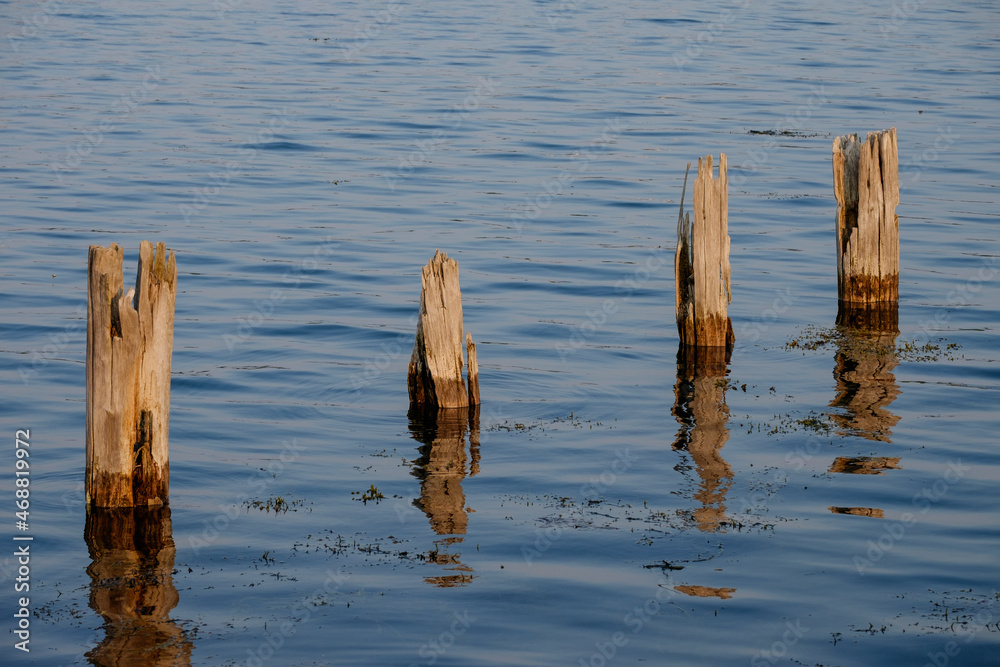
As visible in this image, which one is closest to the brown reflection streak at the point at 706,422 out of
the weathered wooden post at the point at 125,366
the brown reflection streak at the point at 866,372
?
the brown reflection streak at the point at 866,372

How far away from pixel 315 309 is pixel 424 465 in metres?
7.89

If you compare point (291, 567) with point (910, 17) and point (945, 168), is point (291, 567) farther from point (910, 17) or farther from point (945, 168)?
point (910, 17)

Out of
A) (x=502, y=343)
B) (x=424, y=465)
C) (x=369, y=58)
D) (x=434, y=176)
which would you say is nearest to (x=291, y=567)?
(x=424, y=465)

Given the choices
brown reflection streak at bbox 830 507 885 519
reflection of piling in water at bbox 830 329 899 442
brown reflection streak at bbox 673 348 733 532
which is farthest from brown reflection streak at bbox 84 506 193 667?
reflection of piling in water at bbox 830 329 899 442

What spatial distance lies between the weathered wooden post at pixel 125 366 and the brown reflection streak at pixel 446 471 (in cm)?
284

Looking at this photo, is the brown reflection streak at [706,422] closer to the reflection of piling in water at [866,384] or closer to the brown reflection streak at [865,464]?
the brown reflection streak at [865,464]

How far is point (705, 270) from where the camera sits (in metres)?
16.0

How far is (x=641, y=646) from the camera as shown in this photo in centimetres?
976

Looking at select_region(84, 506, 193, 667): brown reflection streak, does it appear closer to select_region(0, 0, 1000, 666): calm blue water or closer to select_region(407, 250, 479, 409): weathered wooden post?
select_region(0, 0, 1000, 666): calm blue water

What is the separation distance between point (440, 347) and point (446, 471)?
58.5 inches

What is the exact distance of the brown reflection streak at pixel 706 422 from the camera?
12.4 metres

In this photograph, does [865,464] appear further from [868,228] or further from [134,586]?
[134,586]

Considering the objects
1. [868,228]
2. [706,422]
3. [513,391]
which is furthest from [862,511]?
[868,228]

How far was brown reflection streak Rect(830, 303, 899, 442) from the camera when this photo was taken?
48.2 ft
